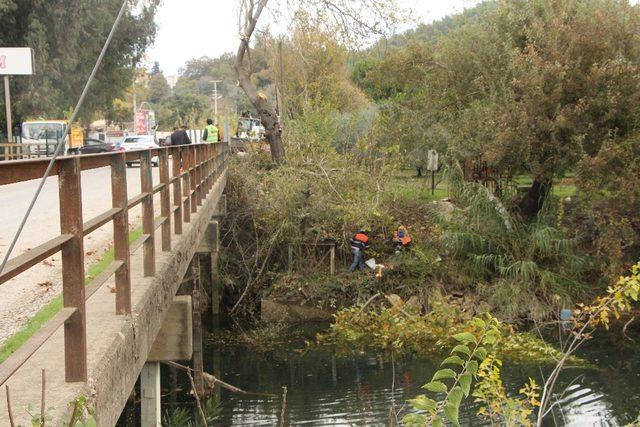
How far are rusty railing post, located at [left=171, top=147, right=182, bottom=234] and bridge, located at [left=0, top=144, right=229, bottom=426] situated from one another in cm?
99

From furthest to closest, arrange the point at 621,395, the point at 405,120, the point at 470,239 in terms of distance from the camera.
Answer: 1. the point at 405,120
2. the point at 470,239
3. the point at 621,395

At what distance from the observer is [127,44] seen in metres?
45.6

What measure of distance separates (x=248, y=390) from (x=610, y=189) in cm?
1045

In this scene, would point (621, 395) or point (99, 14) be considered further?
point (99, 14)

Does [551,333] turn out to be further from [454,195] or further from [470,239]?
[454,195]

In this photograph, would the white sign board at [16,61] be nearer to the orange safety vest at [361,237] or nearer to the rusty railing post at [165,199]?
the orange safety vest at [361,237]

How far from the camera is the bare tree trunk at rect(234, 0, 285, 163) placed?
2616 cm

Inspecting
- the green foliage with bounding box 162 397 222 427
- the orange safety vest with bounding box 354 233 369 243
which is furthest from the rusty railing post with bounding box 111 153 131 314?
the orange safety vest with bounding box 354 233 369 243

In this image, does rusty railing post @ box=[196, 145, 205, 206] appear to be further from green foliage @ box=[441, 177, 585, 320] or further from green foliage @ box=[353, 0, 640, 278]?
green foliage @ box=[353, 0, 640, 278]

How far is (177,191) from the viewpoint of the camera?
8.54 metres

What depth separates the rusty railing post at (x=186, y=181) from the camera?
9617mm

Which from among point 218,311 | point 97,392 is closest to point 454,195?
point 218,311

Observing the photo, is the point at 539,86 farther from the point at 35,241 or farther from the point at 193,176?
the point at 35,241

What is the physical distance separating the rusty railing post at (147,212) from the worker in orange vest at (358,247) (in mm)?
15050
